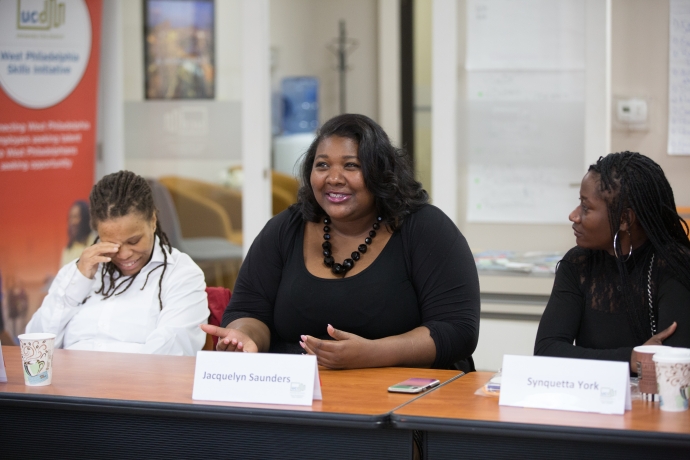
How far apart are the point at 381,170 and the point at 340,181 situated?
0.43ft

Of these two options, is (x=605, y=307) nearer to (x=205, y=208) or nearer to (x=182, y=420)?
(x=182, y=420)

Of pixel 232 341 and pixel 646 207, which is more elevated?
pixel 646 207

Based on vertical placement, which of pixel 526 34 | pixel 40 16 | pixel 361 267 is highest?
pixel 40 16

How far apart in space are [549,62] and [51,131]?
8.71ft

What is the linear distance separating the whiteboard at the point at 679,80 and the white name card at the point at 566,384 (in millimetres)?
2647

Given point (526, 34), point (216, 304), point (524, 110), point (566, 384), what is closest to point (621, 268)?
point (566, 384)

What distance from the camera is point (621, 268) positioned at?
2139 mm

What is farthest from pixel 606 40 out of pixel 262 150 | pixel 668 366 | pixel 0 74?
pixel 0 74

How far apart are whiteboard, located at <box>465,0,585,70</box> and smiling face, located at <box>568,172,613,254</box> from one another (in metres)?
2.14

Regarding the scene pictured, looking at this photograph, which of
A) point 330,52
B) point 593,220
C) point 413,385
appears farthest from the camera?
point 330,52

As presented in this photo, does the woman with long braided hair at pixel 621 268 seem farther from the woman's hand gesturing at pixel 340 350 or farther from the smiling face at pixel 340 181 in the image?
the smiling face at pixel 340 181

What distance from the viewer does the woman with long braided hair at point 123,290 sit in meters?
2.55

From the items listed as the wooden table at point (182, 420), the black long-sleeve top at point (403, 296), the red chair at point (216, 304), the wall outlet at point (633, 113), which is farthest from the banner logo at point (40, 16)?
the wall outlet at point (633, 113)

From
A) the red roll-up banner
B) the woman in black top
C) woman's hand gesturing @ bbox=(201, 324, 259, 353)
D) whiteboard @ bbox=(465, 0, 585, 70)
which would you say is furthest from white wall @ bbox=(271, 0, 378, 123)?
woman's hand gesturing @ bbox=(201, 324, 259, 353)
